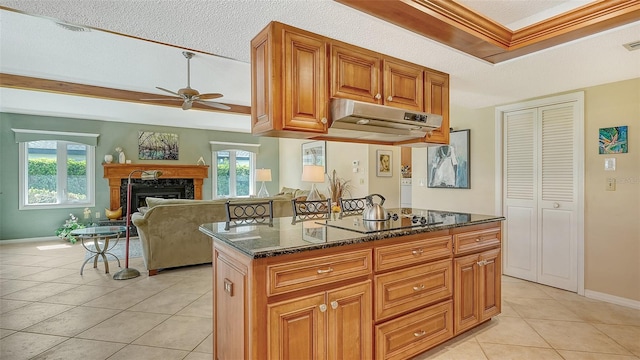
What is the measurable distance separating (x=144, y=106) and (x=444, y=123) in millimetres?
5424

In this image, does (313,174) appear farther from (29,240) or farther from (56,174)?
(29,240)

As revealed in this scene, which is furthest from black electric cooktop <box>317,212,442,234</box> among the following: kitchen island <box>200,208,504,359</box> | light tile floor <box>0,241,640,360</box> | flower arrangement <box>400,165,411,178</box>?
flower arrangement <box>400,165,411,178</box>

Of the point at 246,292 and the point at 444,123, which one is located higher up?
the point at 444,123

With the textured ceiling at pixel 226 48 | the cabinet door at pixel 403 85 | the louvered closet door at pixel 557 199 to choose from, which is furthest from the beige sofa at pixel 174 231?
the louvered closet door at pixel 557 199

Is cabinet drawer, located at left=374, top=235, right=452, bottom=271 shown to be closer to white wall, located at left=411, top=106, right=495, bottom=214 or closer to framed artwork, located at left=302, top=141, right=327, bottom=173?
white wall, located at left=411, top=106, right=495, bottom=214

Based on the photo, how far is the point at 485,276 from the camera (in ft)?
8.03

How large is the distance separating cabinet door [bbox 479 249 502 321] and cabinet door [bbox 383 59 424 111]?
1.37 meters

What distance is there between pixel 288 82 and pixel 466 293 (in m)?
2.03

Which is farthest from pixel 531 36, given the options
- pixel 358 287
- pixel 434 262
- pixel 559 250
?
pixel 559 250

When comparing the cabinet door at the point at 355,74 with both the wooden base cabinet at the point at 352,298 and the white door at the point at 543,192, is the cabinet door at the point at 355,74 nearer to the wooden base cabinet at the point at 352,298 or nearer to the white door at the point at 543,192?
the wooden base cabinet at the point at 352,298

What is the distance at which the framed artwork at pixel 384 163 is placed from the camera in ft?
20.0

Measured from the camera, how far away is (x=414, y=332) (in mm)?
1987

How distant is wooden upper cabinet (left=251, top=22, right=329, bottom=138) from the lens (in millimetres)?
1890

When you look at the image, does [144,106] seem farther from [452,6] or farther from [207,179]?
[452,6]
